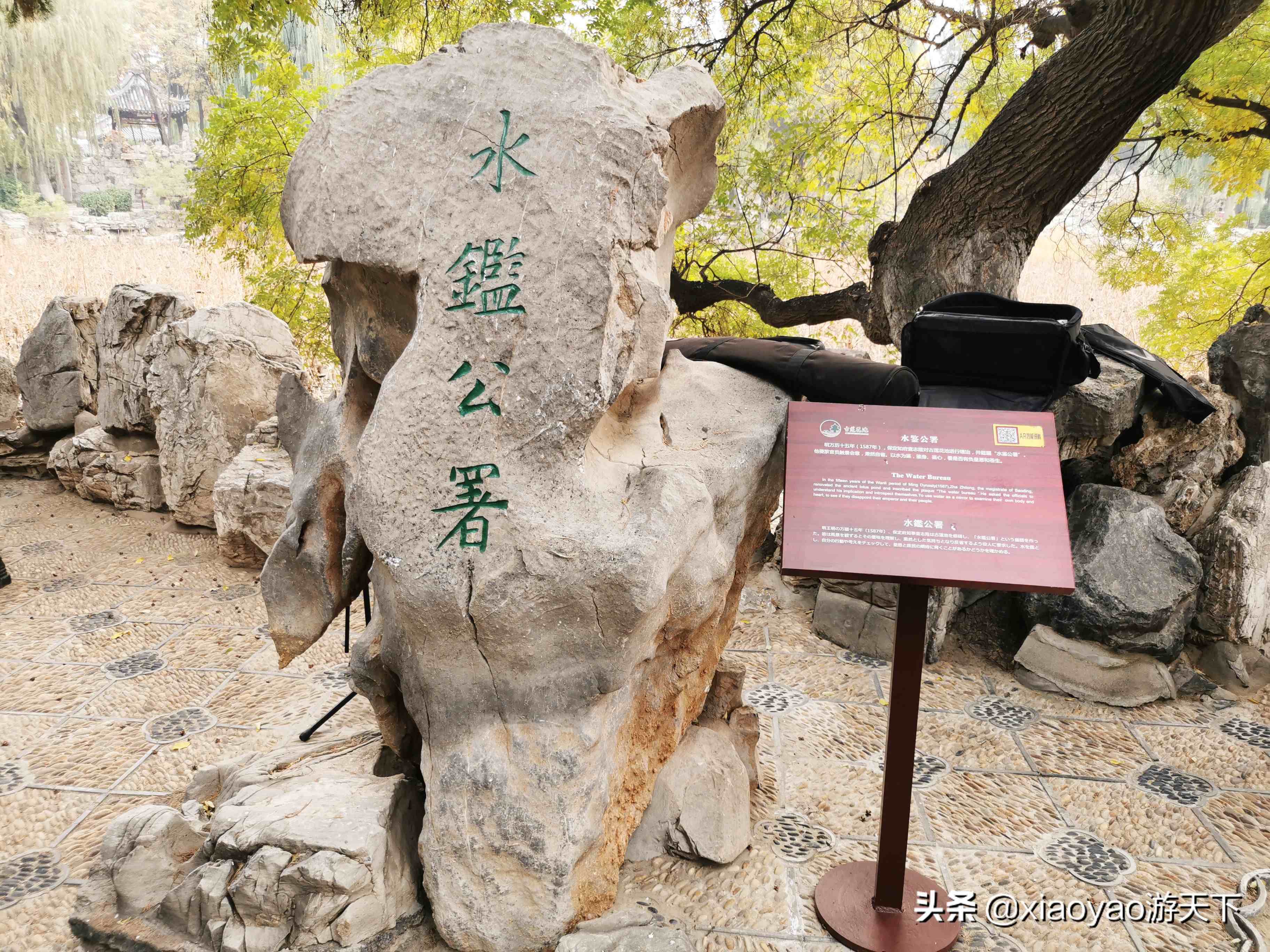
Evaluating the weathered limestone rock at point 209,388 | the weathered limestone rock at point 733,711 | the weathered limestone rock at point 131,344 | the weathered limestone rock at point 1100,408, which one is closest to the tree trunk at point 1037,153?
the weathered limestone rock at point 1100,408

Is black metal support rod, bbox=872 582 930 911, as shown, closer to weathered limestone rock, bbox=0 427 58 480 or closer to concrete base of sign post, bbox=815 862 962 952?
concrete base of sign post, bbox=815 862 962 952

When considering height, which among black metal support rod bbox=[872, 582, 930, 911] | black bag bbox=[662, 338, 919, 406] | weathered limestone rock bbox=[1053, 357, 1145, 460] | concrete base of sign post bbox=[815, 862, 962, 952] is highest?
black bag bbox=[662, 338, 919, 406]

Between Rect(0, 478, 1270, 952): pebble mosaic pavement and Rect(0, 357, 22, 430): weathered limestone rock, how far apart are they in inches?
122

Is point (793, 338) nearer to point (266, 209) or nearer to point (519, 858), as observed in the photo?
point (519, 858)

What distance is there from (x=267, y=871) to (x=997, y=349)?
310 cm

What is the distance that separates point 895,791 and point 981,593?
3.14 meters

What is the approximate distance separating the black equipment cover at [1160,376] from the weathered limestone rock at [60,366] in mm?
7969

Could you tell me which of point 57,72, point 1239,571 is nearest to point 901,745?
point 1239,571

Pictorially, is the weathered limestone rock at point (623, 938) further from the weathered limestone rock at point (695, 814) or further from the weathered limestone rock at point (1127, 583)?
the weathered limestone rock at point (1127, 583)

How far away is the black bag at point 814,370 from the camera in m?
3.21

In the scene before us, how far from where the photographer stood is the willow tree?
623 inches

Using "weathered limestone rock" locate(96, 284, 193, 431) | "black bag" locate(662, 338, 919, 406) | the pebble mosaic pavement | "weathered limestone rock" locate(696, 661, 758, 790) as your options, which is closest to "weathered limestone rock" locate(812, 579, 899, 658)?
the pebble mosaic pavement

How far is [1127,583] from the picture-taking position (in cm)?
483

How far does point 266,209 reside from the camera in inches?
283
